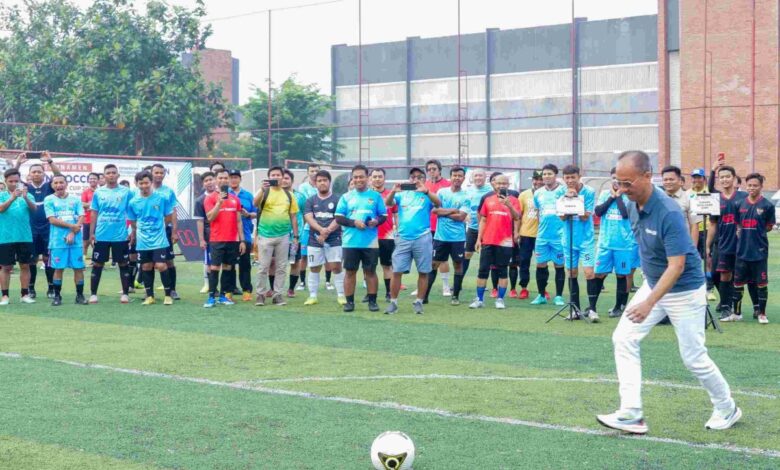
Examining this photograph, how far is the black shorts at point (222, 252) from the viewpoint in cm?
1517

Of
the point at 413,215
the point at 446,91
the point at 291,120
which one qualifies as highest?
the point at 446,91

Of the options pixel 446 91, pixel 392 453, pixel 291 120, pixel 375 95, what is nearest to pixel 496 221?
pixel 392 453

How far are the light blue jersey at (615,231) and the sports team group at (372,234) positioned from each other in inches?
0.5

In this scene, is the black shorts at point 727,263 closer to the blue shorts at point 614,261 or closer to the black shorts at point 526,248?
the blue shorts at point 614,261

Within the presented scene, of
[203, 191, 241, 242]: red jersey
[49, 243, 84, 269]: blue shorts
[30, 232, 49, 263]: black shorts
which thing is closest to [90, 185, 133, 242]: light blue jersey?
[49, 243, 84, 269]: blue shorts

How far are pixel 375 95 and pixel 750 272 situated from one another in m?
51.4

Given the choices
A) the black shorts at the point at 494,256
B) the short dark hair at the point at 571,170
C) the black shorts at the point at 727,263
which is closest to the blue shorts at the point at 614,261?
the short dark hair at the point at 571,170

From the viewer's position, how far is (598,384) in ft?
28.8

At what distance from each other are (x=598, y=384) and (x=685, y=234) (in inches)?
Result: 90.3

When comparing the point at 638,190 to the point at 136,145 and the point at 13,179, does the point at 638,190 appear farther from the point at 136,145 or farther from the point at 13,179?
the point at 136,145

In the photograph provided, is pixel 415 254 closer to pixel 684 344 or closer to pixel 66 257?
pixel 66 257

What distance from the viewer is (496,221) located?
14.9m

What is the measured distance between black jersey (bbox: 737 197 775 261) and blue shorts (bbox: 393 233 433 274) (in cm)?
395

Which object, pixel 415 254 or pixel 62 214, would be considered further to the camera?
pixel 62 214
